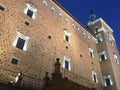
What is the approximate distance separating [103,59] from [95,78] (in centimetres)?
457

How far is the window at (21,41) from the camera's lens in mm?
11839

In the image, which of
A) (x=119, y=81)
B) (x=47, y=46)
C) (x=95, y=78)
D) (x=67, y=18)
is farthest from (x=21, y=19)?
(x=119, y=81)

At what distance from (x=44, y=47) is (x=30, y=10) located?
4.50m

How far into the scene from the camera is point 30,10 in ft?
48.5

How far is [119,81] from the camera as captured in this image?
66.4 feet

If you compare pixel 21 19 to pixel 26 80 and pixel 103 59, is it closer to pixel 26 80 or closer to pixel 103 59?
pixel 26 80

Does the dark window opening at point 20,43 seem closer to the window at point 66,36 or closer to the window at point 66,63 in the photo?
the window at point 66,63

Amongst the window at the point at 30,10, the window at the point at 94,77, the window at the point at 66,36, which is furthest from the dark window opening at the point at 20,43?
the window at the point at 94,77

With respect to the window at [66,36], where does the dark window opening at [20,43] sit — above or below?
below

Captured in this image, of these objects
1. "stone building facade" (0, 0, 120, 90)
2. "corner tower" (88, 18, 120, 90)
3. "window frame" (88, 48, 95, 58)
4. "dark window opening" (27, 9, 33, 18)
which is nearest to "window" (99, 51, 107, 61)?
"corner tower" (88, 18, 120, 90)

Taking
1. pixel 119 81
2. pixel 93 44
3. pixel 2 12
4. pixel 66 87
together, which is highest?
pixel 93 44

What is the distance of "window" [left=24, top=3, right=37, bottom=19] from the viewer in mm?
14289

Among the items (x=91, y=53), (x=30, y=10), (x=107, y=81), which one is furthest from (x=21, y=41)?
(x=107, y=81)

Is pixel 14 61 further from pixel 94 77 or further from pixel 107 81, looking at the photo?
pixel 107 81
